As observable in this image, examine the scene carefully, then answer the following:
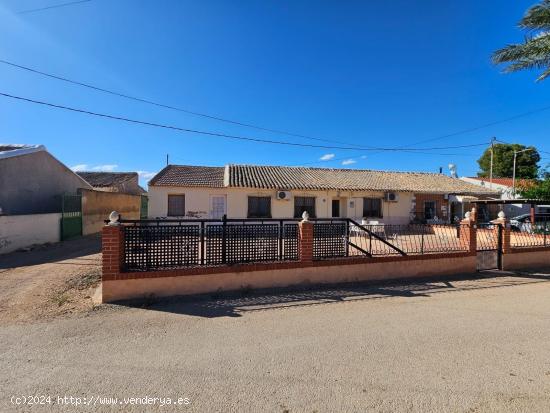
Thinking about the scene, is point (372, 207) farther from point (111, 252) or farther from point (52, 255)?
point (111, 252)

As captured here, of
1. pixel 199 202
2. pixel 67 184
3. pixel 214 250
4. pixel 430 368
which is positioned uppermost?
pixel 67 184

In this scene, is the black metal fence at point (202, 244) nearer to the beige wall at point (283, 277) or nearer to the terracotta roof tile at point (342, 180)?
the beige wall at point (283, 277)

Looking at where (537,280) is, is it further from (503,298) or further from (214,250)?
(214,250)

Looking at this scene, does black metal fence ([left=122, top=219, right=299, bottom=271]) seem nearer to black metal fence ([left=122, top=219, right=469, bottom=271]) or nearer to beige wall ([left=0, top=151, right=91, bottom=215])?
black metal fence ([left=122, top=219, right=469, bottom=271])

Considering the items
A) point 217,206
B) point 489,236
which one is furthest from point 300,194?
point 489,236

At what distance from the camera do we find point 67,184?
55.5 feet

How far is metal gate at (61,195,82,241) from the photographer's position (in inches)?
537

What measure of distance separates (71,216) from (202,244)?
39.1ft

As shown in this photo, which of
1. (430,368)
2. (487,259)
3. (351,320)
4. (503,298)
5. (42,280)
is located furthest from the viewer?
(487,259)

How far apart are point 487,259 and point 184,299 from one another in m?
8.11

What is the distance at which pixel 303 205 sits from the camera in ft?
59.6

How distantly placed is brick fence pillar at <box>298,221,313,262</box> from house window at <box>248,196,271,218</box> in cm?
1091

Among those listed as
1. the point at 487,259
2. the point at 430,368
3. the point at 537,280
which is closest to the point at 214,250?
the point at 430,368

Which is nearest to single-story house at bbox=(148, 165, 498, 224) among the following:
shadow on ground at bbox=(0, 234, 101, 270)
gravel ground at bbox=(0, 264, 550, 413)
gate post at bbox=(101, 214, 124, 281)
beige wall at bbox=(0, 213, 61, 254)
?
beige wall at bbox=(0, 213, 61, 254)
